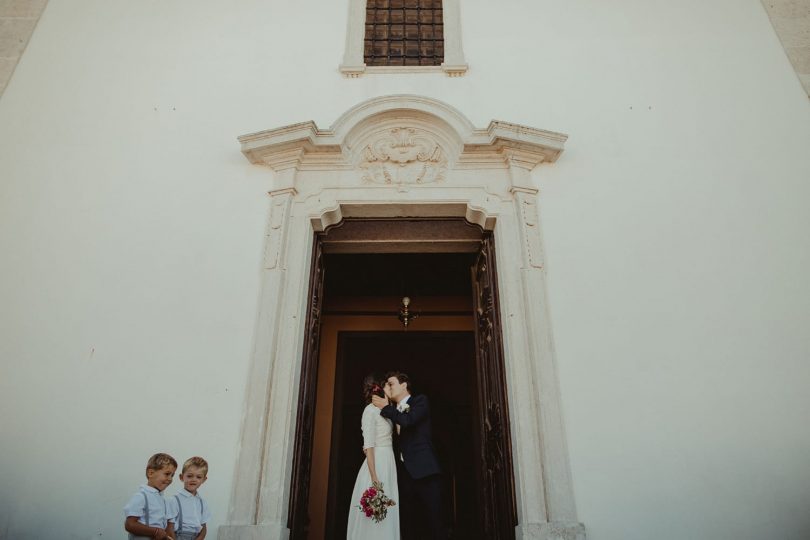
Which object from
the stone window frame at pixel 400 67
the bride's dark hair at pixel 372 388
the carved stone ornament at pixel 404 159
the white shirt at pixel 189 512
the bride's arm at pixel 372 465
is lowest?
the white shirt at pixel 189 512

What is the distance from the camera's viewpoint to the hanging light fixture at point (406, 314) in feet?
22.8

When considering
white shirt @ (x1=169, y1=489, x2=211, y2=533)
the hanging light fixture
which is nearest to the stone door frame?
white shirt @ (x1=169, y1=489, x2=211, y2=533)

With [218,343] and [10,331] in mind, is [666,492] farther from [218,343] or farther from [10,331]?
[10,331]

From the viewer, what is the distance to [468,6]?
572 centimetres

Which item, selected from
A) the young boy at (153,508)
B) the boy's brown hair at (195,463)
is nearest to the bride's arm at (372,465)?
the boy's brown hair at (195,463)

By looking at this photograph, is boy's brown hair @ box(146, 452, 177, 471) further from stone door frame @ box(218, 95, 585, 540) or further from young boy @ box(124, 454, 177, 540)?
stone door frame @ box(218, 95, 585, 540)

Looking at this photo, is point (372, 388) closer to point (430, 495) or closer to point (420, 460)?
point (420, 460)

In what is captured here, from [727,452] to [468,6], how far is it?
4554mm

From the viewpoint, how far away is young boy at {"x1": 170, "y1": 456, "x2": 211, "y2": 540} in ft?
9.92

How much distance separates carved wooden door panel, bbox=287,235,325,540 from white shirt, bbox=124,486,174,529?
3.52ft

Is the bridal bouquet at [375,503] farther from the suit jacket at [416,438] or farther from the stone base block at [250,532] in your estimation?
the stone base block at [250,532]

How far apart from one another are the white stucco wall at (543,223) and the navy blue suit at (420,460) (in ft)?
3.41

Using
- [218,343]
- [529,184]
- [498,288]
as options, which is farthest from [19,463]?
[529,184]

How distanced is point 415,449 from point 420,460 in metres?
0.10
